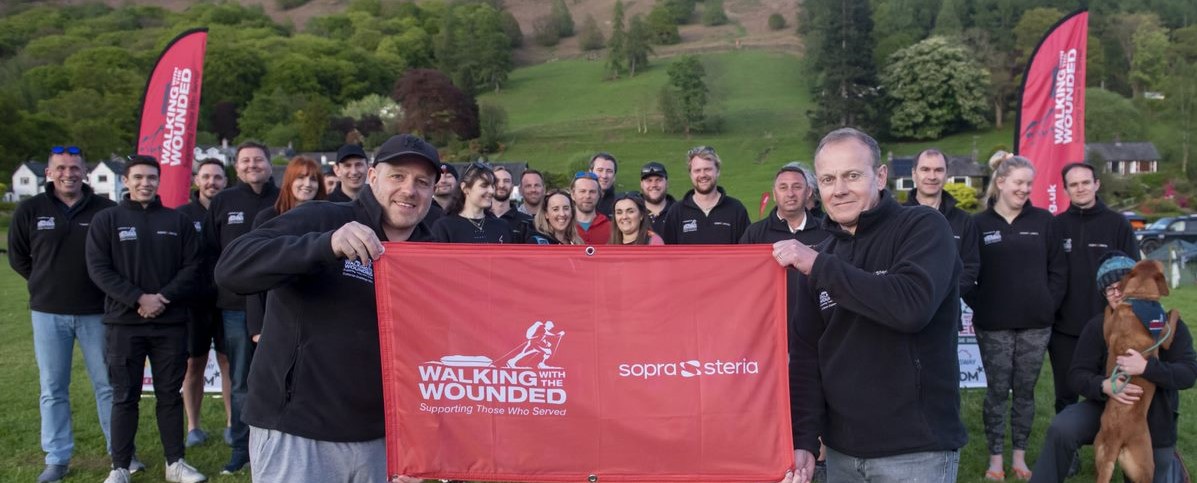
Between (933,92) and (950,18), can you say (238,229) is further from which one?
(950,18)

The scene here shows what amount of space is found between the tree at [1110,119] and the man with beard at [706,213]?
248 ft

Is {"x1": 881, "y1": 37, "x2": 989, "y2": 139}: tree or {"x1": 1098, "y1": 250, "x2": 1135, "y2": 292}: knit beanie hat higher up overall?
{"x1": 881, "y1": 37, "x2": 989, "y2": 139}: tree

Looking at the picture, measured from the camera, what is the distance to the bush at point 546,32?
534ft

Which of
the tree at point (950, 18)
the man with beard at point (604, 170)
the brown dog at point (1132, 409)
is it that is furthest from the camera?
the tree at point (950, 18)

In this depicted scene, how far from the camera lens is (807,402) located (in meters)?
3.84

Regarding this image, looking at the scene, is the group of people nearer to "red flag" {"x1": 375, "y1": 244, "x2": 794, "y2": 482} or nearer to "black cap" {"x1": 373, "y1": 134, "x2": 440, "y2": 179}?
"black cap" {"x1": 373, "y1": 134, "x2": 440, "y2": 179}

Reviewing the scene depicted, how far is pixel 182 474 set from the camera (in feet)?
23.2

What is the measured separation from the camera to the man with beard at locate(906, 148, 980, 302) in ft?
22.9

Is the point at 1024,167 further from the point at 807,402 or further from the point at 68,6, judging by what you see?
the point at 68,6

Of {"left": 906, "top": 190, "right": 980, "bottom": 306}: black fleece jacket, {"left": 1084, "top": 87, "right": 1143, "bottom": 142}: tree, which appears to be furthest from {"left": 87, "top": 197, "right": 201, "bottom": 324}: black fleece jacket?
{"left": 1084, "top": 87, "right": 1143, "bottom": 142}: tree

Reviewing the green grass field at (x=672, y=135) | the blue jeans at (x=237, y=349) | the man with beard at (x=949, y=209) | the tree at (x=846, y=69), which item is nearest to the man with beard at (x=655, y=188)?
the man with beard at (x=949, y=209)

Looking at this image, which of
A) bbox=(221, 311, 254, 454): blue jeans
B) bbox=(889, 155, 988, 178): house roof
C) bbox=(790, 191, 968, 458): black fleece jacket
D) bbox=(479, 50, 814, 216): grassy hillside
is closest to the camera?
bbox=(790, 191, 968, 458): black fleece jacket

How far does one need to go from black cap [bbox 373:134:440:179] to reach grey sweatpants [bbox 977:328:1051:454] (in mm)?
5296

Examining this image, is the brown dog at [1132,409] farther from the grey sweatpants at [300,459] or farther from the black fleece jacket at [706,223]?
the grey sweatpants at [300,459]
